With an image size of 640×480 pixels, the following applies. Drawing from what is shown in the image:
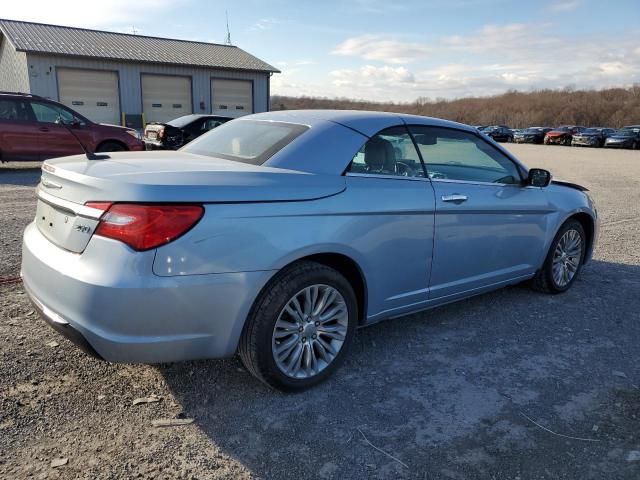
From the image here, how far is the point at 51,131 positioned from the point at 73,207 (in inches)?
418

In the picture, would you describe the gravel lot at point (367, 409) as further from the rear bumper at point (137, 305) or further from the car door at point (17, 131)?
the car door at point (17, 131)

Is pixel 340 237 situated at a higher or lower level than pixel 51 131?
lower

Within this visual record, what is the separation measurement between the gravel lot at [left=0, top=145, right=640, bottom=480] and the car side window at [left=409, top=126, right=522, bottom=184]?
3.85ft

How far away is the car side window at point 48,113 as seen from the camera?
1178 cm

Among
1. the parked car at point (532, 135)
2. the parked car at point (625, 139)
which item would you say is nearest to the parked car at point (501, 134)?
the parked car at point (532, 135)

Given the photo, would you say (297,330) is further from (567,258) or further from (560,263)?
(567,258)

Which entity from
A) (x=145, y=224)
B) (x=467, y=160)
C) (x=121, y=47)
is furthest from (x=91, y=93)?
(x=145, y=224)

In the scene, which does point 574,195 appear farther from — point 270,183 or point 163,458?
point 163,458

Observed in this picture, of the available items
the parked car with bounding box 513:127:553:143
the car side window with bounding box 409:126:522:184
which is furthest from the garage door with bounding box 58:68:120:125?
the parked car with bounding box 513:127:553:143

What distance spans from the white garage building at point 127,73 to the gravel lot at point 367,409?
22.0m

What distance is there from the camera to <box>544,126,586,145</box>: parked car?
4212cm

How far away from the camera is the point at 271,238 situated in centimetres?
271

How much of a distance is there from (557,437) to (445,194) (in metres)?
1.67

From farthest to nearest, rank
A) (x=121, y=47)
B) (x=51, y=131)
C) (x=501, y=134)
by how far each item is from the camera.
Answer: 1. (x=501, y=134)
2. (x=121, y=47)
3. (x=51, y=131)
